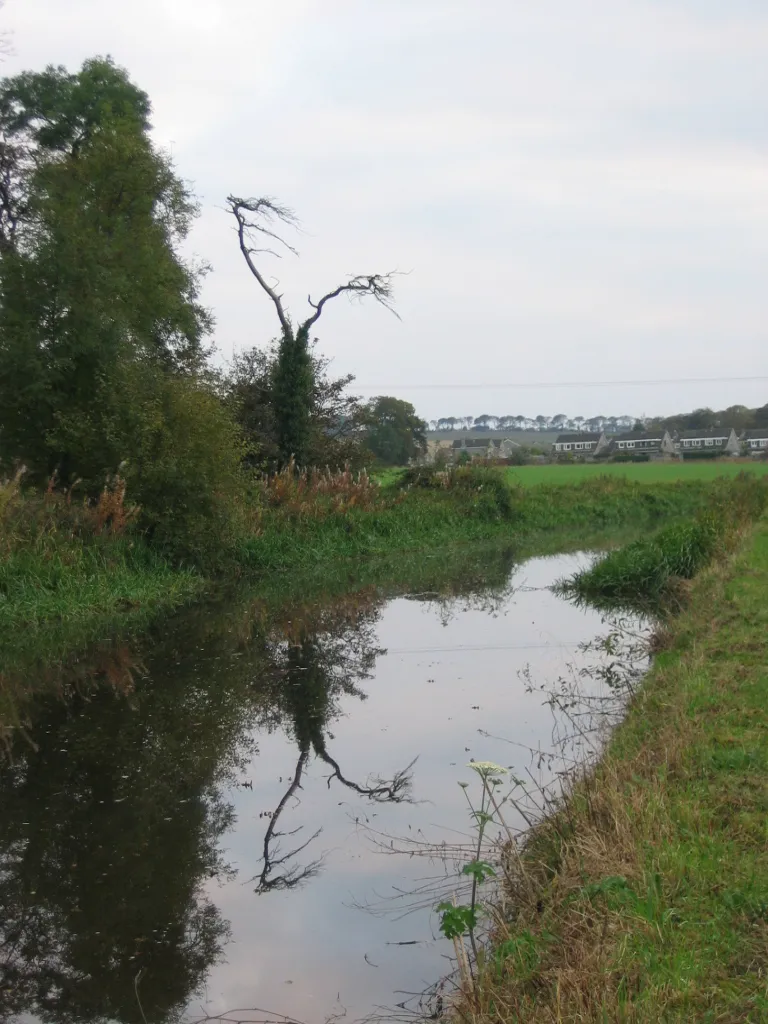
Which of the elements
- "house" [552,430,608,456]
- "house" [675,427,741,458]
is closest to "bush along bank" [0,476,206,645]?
"house" [675,427,741,458]

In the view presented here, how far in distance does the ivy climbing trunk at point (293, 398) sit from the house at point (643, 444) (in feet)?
187

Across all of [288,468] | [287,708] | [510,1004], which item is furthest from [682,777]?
[288,468]

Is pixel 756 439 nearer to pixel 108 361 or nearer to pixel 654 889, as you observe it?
pixel 108 361

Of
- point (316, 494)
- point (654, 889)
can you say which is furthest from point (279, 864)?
point (316, 494)

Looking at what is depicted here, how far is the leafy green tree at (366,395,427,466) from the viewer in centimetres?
5225

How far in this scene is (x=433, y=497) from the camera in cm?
2880

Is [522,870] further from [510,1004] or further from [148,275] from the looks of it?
[148,275]

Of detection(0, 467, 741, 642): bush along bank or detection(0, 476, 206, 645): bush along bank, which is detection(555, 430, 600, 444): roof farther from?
detection(0, 476, 206, 645): bush along bank

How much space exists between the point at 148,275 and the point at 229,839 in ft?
60.8

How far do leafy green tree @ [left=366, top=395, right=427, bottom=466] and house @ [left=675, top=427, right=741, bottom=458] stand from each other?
106 feet

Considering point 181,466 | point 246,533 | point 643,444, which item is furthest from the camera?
point 643,444

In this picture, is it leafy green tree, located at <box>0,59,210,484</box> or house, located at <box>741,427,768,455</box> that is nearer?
leafy green tree, located at <box>0,59,210,484</box>

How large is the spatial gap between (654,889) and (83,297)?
16.3 m

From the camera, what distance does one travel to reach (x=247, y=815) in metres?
6.61
